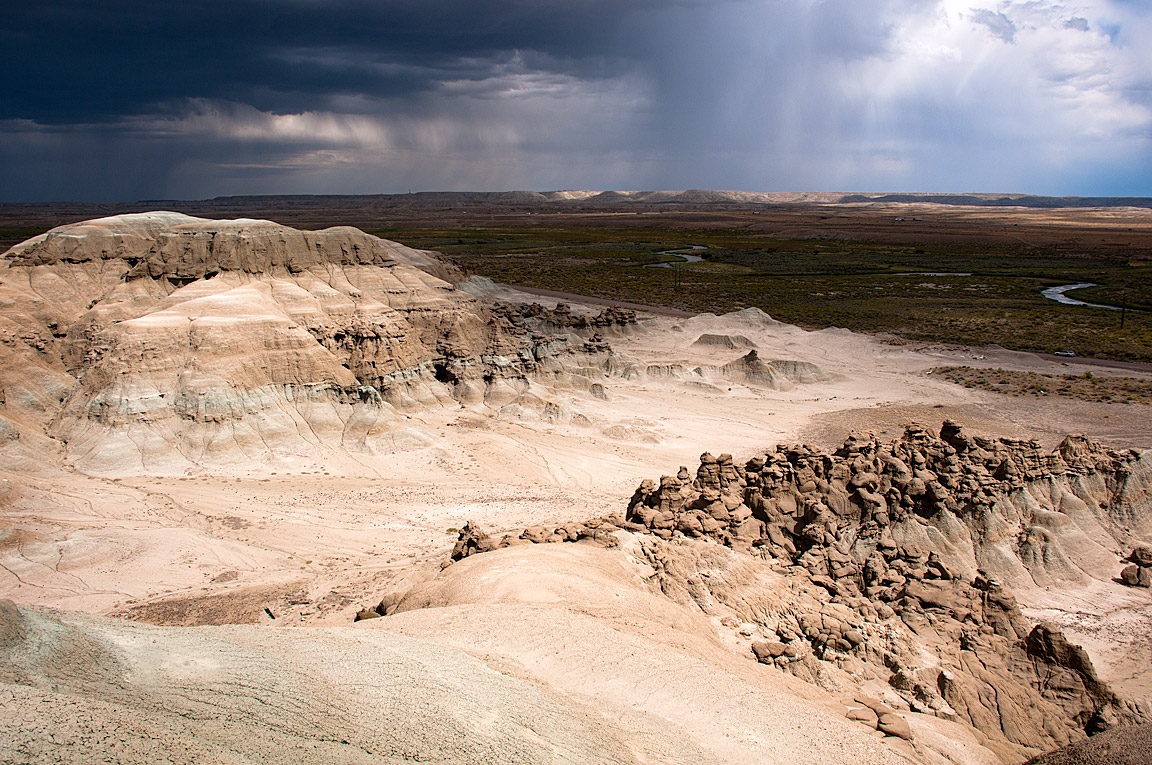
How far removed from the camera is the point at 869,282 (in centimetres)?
9394

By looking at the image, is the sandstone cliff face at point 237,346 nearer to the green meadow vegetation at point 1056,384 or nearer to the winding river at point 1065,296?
the green meadow vegetation at point 1056,384

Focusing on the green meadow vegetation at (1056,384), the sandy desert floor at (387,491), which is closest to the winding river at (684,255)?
the green meadow vegetation at (1056,384)

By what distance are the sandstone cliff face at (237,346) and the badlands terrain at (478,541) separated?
0.16 m

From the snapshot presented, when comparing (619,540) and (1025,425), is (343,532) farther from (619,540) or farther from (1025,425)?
(1025,425)

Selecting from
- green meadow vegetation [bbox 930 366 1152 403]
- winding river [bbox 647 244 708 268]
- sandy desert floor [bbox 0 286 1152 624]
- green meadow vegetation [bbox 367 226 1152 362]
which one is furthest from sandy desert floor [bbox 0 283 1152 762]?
winding river [bbox 647 244 708 268]

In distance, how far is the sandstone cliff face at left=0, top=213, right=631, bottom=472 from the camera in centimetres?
2664

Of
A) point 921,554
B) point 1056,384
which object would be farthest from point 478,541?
point 1056,384

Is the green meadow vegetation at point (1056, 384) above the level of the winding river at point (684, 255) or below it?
below

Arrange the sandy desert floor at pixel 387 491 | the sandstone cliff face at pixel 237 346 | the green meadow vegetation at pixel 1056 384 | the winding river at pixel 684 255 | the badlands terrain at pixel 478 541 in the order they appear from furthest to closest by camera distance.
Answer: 1. the winding river at pixel 684 255
2. the green meadow vegetation at pixel 1056 384
3. the sandstone cliff face at pixel 237 346
4. the sandy desert floor at pixel 387 491
5. the badlands terrain at pixel 478 541

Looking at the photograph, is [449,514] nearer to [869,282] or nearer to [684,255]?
[869,282]

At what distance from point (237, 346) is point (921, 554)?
85.4 feet

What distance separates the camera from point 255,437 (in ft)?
89.1

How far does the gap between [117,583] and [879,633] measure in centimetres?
1792

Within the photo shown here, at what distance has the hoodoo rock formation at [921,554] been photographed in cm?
1292
